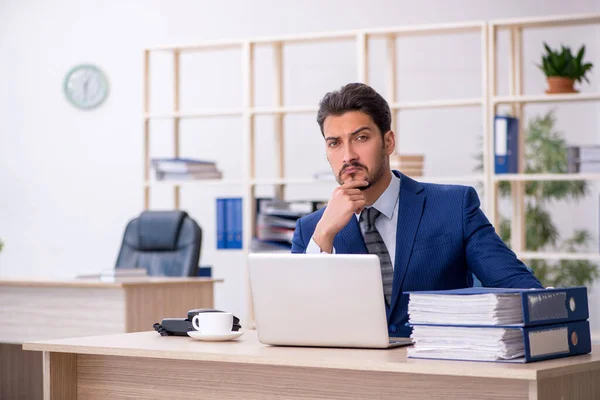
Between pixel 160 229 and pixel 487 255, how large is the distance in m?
2.79

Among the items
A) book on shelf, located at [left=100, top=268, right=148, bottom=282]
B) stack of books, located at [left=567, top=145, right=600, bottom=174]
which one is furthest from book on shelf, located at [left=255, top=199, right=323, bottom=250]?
stack of books, located at [left=567, top=145, right=600, bottom=174]

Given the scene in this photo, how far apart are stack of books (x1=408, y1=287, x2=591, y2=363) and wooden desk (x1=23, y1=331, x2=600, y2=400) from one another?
33mm

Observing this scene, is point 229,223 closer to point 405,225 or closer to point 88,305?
point 88,305

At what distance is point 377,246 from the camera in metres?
2.34

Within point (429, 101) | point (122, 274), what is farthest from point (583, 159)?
point (122, 274)

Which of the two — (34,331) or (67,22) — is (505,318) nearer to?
(34,331)

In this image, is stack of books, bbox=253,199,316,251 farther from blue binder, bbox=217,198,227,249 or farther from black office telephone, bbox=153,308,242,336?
black office telephone, bbox=153,308,242,336

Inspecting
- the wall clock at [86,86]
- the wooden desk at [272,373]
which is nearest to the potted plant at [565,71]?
the wooden desk at [272,373]

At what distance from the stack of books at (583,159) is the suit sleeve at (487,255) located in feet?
7.95

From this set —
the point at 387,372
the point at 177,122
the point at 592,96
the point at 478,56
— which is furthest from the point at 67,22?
the point at 387,372

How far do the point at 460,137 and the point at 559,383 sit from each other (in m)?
4.56

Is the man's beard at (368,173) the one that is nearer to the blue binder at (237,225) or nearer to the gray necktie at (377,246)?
the gray necktie at (377,246)

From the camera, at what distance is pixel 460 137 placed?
19.8ft

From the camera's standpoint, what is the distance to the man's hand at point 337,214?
219 centimetres
